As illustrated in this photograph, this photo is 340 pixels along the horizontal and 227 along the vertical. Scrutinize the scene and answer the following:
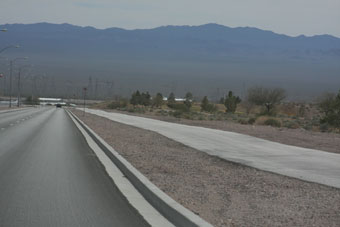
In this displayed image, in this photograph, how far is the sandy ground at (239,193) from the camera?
850cm

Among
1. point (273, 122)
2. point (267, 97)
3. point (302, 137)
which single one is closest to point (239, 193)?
point (302, 137)

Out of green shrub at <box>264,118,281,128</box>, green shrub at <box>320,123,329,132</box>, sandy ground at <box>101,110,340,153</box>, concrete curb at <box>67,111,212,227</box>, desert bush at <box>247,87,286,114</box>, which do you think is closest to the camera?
concrete curb at <box>67,111,212,227</box>

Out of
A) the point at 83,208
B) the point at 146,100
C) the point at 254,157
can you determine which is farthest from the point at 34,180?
the point at 146,100

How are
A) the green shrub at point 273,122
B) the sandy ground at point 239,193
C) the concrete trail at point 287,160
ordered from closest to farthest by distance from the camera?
the sandy ground at point 239,193 → the concrete trail at point 287,160 → the green shrub at point 273,122

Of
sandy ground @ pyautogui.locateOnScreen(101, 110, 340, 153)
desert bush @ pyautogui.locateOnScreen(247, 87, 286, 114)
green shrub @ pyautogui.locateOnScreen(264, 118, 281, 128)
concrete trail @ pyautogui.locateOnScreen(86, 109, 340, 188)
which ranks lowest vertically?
green shrub @ pyautogui.locateOnScreen(264, 118, 281, 128)

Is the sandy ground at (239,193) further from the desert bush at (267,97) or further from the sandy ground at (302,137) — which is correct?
the desert bush at (267,97)

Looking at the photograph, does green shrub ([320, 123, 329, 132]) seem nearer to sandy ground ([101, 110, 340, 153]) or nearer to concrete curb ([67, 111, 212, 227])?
sandy ground ([101, 110, 340, 153])

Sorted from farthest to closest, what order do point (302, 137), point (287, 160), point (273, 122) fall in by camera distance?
point (273, 122)
point (302, 137)
point (287, 160)

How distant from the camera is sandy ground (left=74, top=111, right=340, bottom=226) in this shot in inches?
335

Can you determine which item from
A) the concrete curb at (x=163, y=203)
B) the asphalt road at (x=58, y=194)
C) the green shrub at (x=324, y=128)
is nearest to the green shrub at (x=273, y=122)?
the green shrub at (x=324, y=128)

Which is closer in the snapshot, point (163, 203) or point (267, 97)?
point (163, 203)

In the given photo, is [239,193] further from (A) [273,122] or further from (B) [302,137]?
(A) [273,122]

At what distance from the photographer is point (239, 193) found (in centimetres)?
1086

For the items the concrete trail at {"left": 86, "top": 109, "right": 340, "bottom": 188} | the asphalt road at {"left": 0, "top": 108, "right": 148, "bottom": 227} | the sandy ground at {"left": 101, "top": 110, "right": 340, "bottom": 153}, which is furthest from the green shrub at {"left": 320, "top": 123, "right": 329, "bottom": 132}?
the asphalt road at {"left": 0, "top": 108, "right": 148, "bottom": 227}
